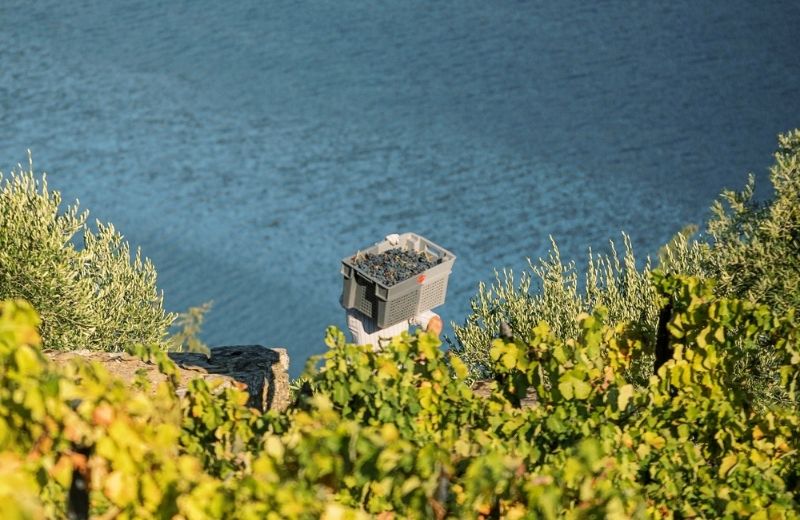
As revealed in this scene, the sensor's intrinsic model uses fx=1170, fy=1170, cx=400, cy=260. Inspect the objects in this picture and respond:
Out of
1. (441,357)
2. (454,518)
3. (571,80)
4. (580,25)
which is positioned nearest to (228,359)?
(441,357)

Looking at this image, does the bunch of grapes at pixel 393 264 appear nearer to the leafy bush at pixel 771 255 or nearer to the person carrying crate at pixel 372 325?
the person carrying crate at pixel 372 325

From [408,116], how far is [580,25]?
25.7ft

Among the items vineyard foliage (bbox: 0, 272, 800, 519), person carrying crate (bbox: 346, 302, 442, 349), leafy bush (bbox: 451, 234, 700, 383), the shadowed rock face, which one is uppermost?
leafy bush (bbox: 451, 234, 700, 383)

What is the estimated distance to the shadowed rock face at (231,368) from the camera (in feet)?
39.9

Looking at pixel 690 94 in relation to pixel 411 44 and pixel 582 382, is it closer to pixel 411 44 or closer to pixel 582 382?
pixel 411 44

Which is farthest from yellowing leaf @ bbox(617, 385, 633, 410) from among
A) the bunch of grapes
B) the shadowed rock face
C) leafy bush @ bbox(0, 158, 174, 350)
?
leafy bush @ bbox(0, 158, 174, 350)

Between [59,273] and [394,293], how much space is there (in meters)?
5.41

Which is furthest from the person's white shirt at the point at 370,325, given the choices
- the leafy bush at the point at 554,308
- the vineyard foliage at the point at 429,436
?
the leafy bush at the point at 554,308

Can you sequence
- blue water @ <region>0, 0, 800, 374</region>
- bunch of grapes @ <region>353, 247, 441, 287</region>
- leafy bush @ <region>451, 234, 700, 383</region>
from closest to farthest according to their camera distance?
bunch of grapes @ <region>353, 247, 441, 287</region>, leafy bush @ <region>451, 234, 700, 383</region>, blue water @ <region>0, 0, 800, 374</region>

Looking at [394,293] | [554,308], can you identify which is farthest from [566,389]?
[554,308]

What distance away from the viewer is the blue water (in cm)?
2480

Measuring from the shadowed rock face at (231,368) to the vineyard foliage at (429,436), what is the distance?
3.58 m

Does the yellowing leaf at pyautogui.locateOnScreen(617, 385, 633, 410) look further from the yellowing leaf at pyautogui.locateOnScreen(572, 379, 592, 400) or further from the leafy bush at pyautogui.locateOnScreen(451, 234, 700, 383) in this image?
the leafy bush at pyautogui.locateOnScreen(451, 234, 700, 383)

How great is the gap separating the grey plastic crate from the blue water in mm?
A: 11271
